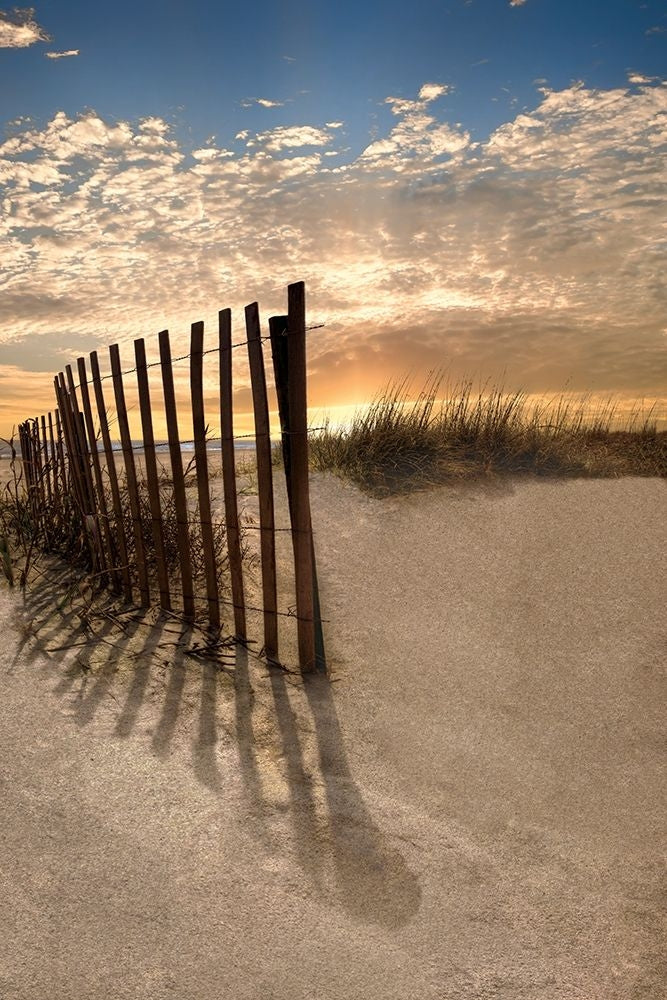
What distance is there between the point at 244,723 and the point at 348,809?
2.66 ft

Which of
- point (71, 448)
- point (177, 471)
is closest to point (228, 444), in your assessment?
point (177, 471)

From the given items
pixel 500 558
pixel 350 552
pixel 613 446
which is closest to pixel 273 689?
pixel 350 552

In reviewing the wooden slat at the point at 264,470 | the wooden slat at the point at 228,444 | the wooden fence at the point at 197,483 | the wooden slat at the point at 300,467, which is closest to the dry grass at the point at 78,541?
the wooden fence at the point at 197,483

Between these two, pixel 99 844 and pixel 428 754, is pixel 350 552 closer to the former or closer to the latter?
pixel 428 754

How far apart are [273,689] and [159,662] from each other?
703 mm

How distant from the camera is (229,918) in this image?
267 cm

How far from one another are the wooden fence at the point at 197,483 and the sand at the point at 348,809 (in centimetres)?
44

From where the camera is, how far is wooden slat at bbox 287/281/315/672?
4.02 metres

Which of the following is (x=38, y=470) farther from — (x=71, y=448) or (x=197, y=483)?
(x=197, y=483)

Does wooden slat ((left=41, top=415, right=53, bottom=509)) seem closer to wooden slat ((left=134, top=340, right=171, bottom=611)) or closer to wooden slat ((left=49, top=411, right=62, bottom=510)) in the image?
wooden slat ((left=49, top=411, right=62, bottom=510))

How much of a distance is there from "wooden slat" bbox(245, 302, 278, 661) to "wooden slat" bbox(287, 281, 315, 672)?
0.56 feet

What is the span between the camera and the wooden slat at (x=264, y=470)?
421cm

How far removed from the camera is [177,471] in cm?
491

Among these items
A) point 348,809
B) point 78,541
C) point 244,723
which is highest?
point 78,541
